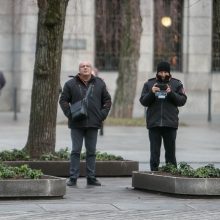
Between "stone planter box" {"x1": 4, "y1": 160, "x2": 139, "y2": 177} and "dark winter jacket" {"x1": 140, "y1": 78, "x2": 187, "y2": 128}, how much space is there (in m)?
1.76

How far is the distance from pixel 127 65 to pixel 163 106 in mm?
16828

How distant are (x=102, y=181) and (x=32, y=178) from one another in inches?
107

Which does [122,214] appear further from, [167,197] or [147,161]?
[147,161]

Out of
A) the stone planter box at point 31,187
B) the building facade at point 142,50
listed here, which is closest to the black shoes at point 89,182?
the stone planter box at point 31,187

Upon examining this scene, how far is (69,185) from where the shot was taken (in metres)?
14.2

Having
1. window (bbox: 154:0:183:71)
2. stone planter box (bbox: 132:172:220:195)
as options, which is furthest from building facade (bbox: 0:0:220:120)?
stone planter box (bbox: 132:172:220:195)

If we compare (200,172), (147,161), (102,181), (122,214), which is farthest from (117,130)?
(122,214)

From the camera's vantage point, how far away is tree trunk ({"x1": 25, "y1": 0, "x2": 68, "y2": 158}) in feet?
51.6

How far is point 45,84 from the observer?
1600cm

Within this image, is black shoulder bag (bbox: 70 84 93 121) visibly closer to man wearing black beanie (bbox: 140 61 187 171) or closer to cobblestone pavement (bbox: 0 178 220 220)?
man wearing black beanie (bbox: 140 61 187 171)

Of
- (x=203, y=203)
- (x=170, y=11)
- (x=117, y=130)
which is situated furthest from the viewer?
(x=170, y=11)

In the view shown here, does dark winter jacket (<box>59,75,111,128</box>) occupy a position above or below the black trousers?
above

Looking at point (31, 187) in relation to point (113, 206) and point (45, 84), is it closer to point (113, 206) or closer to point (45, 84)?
point (113, 206)

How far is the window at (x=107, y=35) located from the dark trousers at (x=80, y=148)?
19.5 m
